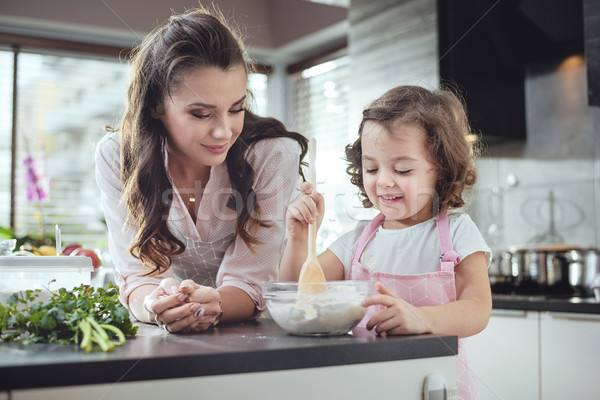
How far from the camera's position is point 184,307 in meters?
0.92

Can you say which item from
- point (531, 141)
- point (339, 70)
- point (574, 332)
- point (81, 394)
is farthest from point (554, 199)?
point (81, 394)

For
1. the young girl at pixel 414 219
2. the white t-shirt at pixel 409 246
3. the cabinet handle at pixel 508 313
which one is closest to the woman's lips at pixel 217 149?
the young girl at pixel 414 219

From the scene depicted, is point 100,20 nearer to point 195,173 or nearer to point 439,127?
point 195,173

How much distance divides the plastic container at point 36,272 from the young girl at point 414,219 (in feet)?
1.29

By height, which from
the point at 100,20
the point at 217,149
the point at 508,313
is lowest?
the point at 508,313

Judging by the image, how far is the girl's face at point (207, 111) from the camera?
3.88 feet

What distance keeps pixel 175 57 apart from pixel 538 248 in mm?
1603

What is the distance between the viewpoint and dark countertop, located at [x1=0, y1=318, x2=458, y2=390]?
2.08 ft

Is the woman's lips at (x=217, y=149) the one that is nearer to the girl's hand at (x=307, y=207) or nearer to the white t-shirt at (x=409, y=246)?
the girl's hand at (x=307, y=207)

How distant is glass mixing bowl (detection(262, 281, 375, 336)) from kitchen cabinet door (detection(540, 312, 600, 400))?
123 centimetres

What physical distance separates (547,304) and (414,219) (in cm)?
89

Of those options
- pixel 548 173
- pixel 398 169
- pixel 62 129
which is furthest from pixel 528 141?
pixel 62 129

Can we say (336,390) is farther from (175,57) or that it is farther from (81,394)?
(175,57)

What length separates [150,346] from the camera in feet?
2.52
